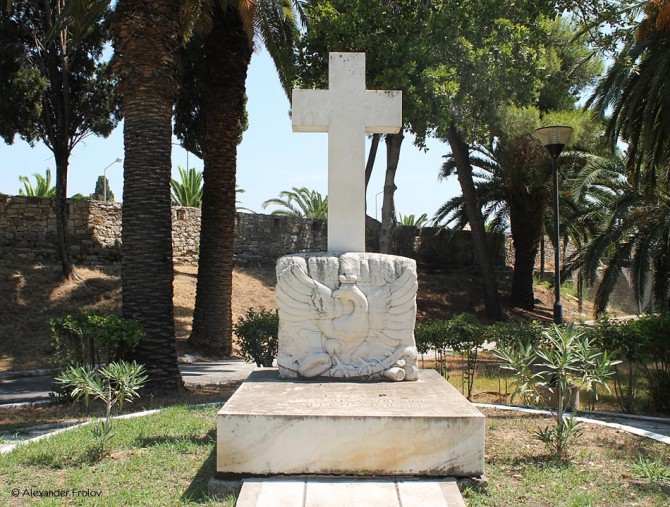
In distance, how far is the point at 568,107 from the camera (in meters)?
22.4

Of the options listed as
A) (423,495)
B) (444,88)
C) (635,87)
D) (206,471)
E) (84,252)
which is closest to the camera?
(423,495)

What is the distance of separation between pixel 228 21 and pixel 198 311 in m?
5.89

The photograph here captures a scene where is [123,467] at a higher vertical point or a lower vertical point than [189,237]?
lower

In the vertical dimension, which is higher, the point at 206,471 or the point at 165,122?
the point at 165,122

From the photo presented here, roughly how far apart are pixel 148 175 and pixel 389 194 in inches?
316

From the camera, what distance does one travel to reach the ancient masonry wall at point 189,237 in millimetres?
19156

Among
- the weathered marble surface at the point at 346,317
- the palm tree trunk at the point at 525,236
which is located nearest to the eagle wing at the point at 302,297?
the weathered marble surface at the point at 346,317

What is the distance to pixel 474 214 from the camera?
21.1m

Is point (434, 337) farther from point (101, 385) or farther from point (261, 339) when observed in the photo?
point (101, 385)

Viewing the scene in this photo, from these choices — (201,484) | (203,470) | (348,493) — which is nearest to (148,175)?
(203,470)

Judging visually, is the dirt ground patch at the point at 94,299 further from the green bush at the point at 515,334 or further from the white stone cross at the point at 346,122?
the white stone cross at the point at 346,122

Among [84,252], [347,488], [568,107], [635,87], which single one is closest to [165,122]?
[347,488]

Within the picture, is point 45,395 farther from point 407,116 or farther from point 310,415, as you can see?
point 407,116

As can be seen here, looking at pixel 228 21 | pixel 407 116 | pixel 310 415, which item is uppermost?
pixel 228 21
